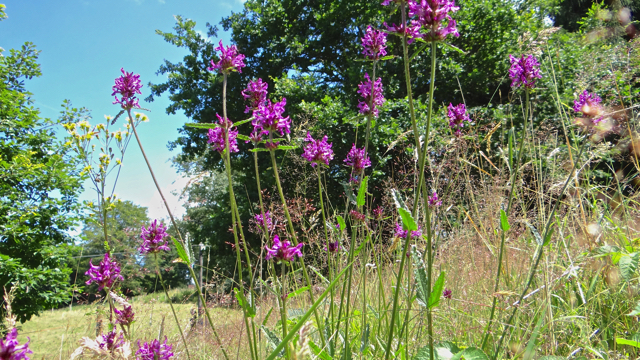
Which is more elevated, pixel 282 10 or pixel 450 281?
pixel 282 10

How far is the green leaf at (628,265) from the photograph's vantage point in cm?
122

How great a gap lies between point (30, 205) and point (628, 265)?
318 inches

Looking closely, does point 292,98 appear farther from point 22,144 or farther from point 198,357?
point 198,357

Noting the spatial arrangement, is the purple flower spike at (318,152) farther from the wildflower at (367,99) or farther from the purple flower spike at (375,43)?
the purple flower spike at (375,43)

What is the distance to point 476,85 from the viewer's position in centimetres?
955

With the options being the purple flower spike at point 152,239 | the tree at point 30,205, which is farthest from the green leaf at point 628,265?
the tree at point 30,205

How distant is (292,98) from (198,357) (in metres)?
7.18

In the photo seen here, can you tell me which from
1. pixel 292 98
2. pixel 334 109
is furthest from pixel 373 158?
pixel 292 98

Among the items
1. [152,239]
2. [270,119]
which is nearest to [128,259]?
[152,239]

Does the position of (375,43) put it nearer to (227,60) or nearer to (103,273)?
(227,60)

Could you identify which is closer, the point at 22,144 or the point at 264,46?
the point at 22,144

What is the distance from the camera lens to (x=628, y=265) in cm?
124

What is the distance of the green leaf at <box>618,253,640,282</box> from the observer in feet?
4.02

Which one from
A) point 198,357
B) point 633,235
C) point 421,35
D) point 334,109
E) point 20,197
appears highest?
point 334,109
